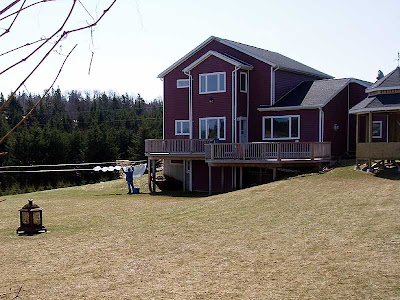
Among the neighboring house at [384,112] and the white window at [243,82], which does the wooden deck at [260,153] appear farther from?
the white window at [243,82]

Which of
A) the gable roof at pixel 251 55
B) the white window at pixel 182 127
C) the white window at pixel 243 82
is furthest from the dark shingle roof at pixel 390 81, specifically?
the white window at pixel 182 127

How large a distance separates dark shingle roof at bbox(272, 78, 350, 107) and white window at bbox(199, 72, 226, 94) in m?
3.31

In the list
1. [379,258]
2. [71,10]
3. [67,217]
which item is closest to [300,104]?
[67,217]

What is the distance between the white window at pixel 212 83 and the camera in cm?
2797

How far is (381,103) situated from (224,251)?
1456cm

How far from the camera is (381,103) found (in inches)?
871

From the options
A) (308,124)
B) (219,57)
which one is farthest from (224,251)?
(219,57)

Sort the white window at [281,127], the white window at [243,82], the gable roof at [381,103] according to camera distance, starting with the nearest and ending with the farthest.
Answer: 1. the gable roof at [381,103]
2. the white window at [281,127]
3. the white window at [243,82]

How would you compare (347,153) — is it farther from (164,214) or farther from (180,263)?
(180,263)

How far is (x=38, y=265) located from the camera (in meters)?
10.2

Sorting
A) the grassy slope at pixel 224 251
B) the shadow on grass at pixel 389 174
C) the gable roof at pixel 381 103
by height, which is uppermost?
the gable roof at pixel 381 103

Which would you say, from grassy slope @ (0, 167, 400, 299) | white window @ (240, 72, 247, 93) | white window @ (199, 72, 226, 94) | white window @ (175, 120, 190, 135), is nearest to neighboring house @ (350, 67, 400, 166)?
grassy slope @ (0, 167, 400, 299)

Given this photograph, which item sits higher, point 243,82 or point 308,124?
point 243,82

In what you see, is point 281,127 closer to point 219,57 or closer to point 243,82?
point 243,82
